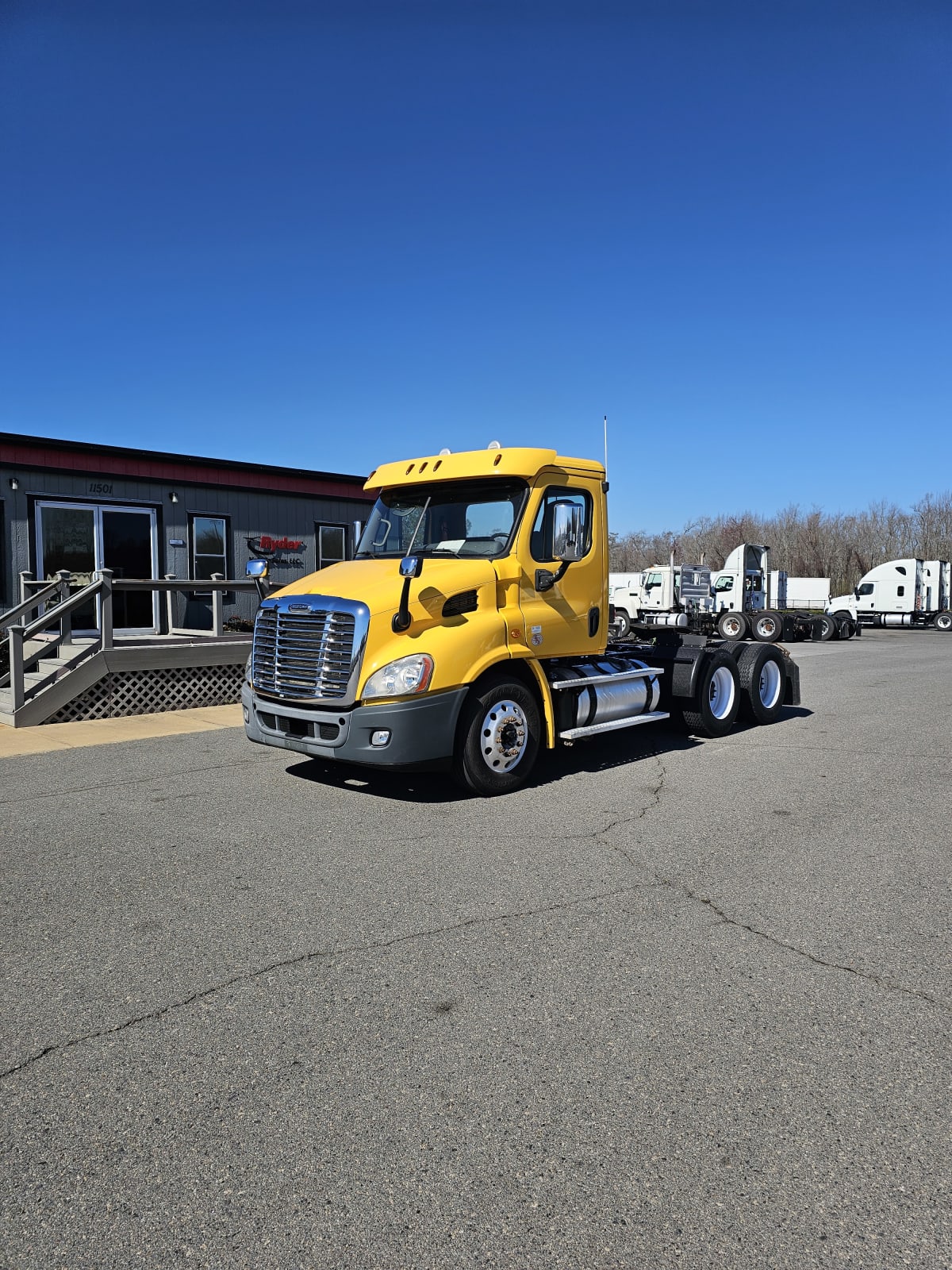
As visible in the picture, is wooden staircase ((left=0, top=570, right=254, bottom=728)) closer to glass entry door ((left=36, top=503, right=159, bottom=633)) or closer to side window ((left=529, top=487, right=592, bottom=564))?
glass entry door ((left=36, top=503, right=159, bottom=633))

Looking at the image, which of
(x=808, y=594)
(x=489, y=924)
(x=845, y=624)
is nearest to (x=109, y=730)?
(x=489, y=924)

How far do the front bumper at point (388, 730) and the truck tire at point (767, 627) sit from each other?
2407cm

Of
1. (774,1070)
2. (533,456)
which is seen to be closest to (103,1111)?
(774,1070)

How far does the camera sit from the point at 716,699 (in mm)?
10273

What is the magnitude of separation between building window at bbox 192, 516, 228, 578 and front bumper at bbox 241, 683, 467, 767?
36.1 ft

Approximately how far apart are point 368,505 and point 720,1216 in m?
18.5

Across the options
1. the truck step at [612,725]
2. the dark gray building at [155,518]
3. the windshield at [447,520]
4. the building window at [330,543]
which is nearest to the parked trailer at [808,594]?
the building window at [330,543]

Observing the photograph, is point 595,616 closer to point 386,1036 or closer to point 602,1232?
point 386,1036

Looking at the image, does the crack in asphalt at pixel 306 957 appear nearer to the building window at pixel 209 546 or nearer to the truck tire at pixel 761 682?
the truck tire at pixel 761 682

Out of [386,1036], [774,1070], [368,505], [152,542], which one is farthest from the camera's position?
[368,505]

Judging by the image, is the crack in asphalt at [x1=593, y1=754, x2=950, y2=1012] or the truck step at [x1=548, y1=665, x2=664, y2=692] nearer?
the crack in asphalt at [x1=593, y1=754, x2=950, y2=1012]

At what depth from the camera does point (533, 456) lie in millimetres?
7754

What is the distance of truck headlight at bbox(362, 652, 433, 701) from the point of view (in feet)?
21.7

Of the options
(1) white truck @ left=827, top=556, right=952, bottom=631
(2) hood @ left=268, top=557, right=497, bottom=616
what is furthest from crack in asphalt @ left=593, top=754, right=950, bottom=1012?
(1) white truck @ left=827, top=556, right=952, bottom=631
